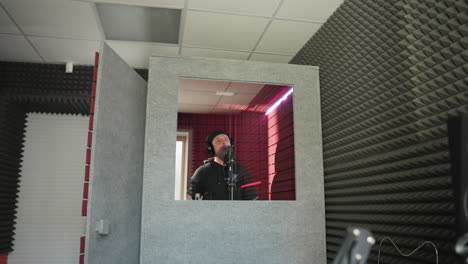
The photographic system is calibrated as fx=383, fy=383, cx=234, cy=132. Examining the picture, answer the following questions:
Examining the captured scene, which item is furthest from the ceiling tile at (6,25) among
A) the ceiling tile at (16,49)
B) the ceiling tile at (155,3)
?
the ceiling tile at (155,3)

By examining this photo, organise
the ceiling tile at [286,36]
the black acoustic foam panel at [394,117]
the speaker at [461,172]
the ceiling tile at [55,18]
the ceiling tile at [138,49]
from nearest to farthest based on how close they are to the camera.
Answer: the speaker at [461,172]
the black acoustic foam panel at [394,117]
the ceiling tile at [55,18]
the ceiling tile at [286,36]
the ceiling tile at [138,49]

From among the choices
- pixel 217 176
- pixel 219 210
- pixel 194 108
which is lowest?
pixel 219 210

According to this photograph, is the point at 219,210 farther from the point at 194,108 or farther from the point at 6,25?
the point at 6,25

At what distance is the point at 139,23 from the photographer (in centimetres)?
358

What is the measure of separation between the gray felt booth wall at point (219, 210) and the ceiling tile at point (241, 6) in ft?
1.44

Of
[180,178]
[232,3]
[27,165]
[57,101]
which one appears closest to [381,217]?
[180,178]

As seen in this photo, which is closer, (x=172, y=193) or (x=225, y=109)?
(x=172, y=193)

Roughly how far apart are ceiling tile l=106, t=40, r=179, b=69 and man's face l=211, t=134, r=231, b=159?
4.65ft

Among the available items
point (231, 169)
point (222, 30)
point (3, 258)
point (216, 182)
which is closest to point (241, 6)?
point (222, 30)

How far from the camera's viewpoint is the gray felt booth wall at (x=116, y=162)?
2.69 m

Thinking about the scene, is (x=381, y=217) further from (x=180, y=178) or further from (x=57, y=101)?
(x=57, y=101)

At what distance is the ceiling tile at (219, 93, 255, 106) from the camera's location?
319cm

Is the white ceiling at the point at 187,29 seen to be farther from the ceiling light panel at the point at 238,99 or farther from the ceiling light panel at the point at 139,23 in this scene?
the ceiling light panel at the point at 238,99

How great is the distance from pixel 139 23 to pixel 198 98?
1027 mm
